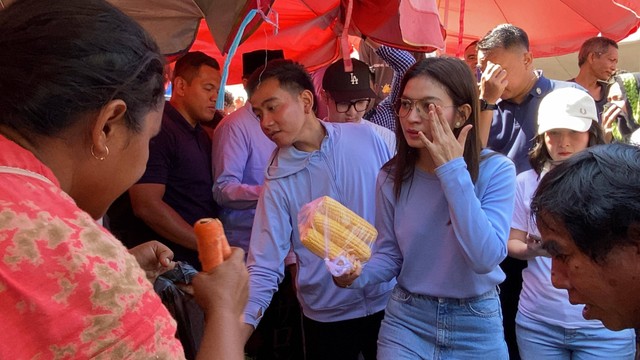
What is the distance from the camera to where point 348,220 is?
101 inches

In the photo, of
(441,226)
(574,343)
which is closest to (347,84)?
(441,226)

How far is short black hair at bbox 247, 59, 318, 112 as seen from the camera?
3.29 m

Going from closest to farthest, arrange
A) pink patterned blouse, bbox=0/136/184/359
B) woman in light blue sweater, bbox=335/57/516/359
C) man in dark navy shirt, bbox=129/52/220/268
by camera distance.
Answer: pink patterned blouse, bbox=0/136/184/359, woman in light blue sweater, bbox=335/57/516/359, man in dark navy shirt, bbox=129/52/220/268

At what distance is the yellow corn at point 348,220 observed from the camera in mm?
2537

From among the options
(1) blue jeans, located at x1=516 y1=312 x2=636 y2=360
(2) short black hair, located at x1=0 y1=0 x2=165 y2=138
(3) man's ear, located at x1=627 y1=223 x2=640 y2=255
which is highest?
(2) short black hair, located at x1=0 y1=0 x2=165 y2=138

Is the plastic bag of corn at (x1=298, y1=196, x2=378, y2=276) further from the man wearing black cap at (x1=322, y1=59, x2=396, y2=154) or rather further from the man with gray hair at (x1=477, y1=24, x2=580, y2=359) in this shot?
the man wearing black cap at (x1=322, y1=59, x2=396, y2=154)

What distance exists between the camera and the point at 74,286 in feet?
3.66

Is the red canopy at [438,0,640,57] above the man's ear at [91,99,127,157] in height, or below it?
below

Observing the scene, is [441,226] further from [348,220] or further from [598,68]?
[598,68]

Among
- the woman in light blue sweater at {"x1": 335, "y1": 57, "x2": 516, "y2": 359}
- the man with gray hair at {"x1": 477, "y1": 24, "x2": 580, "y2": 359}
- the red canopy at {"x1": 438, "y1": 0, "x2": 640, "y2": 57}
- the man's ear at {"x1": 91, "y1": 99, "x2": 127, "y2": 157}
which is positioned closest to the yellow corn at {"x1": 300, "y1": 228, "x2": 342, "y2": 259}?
the woman in light blue sweater at {"x1": 335, "y1": 57, "x2": 516, "y2": 359}

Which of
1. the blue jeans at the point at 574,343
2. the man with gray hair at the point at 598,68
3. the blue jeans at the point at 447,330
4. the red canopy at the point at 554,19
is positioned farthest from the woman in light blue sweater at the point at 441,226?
the man with gray hair at the point at 598,68

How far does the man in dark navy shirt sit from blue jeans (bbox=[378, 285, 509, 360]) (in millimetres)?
1577

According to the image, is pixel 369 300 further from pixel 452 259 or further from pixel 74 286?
pixel 74 286

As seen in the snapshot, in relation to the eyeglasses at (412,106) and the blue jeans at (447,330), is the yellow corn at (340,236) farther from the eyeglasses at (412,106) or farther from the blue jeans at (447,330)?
the eyeglasses at (412,106)
